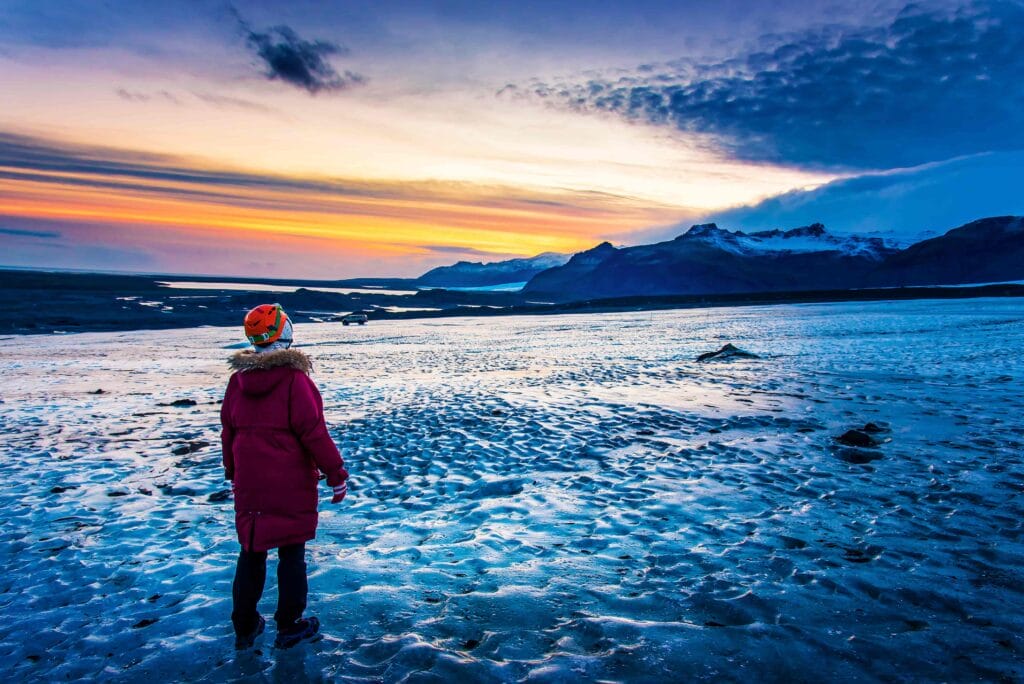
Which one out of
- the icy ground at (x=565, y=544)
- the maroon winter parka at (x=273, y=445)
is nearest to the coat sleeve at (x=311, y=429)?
the maroon winter parka at (x=273, y=445)

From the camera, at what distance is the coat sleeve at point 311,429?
4.35 metres

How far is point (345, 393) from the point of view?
16250mm

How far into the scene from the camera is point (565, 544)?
6.15m

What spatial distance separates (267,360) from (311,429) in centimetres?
63

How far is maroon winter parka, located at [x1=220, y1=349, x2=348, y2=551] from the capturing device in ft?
14.1

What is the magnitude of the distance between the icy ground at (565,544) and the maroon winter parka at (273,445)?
104 cm

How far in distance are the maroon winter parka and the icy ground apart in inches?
41.0

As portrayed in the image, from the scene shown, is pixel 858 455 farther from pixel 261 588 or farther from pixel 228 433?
pixel 228 433

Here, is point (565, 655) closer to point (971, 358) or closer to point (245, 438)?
point (245, 438)

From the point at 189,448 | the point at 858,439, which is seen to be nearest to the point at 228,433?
the point at 189,448

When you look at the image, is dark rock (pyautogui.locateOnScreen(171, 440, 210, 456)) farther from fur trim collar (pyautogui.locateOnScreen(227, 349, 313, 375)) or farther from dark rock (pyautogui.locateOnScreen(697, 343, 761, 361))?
dark rock (pyautogui.locateOnScreen(697, 343, 761, 361))

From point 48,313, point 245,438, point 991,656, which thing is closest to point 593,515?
point 991,656

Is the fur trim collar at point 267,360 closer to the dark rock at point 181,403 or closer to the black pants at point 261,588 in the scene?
the black pants at point 261,588

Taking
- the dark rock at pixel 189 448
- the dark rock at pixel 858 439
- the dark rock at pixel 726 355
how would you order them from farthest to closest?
the dark rock at pixel 726 355 → the dark rock at pixel 189 448 → the dark rock at pixel 858 439
